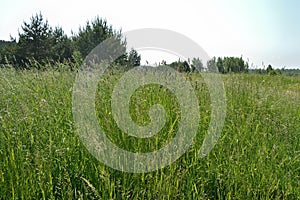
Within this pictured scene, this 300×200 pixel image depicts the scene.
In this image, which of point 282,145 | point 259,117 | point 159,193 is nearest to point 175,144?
point 159,193

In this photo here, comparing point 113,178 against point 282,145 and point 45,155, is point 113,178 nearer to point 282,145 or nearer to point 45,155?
point 45,155

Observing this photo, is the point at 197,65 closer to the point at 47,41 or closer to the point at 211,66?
the point at 211,66

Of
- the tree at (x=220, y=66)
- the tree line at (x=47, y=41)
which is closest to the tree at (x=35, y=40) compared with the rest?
the tree line at (x=47, y=41)

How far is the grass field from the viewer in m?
1.56

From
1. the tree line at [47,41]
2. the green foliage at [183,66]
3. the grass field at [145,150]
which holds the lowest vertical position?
the grass field at [145,150]

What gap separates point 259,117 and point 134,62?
135 inches

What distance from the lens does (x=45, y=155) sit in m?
1.69

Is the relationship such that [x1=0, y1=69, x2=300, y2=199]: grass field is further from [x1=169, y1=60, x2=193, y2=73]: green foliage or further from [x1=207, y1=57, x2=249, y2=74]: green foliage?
[x1=207, y1=57, x2=249, y2=74]: green foliage

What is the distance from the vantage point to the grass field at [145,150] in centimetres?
156

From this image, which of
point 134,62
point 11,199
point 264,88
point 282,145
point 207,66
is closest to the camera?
point 11,199

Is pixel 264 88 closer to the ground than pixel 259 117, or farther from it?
farther from it

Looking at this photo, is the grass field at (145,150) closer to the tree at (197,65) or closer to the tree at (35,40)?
the tree at (197,65)

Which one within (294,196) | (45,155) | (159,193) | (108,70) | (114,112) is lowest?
(294,196)

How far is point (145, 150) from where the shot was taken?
189cm
